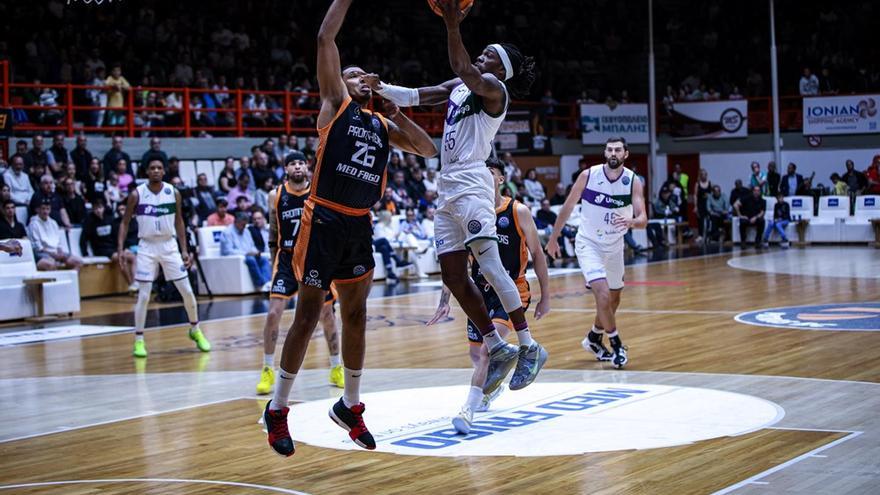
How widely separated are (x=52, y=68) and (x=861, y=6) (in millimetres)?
22548

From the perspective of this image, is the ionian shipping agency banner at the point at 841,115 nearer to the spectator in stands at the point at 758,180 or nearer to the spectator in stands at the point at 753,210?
the spectator in stands at the point at 758,180

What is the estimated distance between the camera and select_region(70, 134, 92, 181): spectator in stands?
19.6 m

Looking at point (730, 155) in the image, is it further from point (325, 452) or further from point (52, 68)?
point (325, 452)

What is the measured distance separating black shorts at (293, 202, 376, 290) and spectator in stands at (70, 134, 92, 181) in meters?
14.4

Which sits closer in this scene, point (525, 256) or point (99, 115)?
point (525, 256)

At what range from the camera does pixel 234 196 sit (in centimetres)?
2053

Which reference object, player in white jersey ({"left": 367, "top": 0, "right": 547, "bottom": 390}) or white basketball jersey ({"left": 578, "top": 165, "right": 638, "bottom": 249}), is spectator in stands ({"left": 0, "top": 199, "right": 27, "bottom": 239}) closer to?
white basketball jersey ({"left": 578, "top": 165, "right": 638, "bottom": 249})

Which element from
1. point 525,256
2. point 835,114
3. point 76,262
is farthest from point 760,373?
point 835,114

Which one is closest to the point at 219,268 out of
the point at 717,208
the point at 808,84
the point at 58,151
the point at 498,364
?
the point at 58,151

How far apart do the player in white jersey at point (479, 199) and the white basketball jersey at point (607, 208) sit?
11.8 feet

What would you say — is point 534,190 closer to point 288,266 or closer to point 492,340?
point 288,266

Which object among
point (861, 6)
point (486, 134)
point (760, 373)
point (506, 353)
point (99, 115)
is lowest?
point (760, 373)

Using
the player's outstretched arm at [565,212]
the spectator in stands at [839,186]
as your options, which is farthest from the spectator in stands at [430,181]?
the player's outstretched arm at [565,212]

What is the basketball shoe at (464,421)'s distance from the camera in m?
7.40
